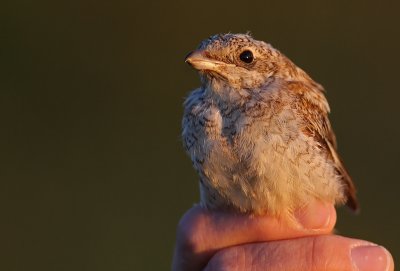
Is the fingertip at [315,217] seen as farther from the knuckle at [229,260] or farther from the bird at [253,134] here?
the knuckle at [229,260]

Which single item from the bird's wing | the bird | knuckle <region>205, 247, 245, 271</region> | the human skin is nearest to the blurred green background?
the bird's wing

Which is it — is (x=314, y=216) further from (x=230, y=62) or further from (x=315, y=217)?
(x=230, y=62)

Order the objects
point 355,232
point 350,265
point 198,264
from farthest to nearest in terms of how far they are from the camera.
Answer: point 355,232, point 198,264, point 350,265

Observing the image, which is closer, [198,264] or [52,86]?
[198,264]

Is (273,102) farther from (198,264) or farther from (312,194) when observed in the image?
(198,264)

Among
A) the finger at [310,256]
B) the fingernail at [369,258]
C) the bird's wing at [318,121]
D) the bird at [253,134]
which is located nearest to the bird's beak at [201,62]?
the bird at [253,134]

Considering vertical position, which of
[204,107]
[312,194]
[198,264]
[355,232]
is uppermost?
[204,107]

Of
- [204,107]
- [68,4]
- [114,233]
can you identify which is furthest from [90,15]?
[204,107]
